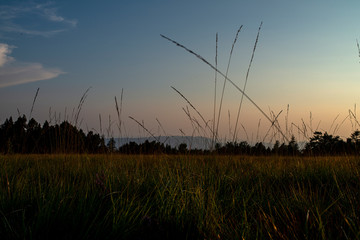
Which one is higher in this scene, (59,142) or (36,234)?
(59,142)

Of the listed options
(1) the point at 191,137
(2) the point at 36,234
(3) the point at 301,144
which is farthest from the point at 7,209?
(3) the point at 301,144

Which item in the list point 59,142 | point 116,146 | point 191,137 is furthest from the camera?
point 59,142

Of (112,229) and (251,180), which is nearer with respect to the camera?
(112,229)

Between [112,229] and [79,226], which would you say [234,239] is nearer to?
[112,229]

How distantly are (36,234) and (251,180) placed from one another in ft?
7.30

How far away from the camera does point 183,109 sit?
371 cm

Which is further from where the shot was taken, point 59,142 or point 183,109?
point 59,142

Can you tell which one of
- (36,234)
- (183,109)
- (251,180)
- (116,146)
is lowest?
(36,234)

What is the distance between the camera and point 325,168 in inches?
155

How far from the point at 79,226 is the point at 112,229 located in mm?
208

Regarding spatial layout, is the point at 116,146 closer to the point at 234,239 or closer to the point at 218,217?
the point at 218,217

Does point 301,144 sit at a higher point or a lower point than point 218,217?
higher

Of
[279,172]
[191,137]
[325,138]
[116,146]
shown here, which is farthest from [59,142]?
[325,138]

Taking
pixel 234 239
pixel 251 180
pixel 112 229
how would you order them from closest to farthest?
1. pixel 234 239
2. pixel 112 229
3. pixel 251 180
